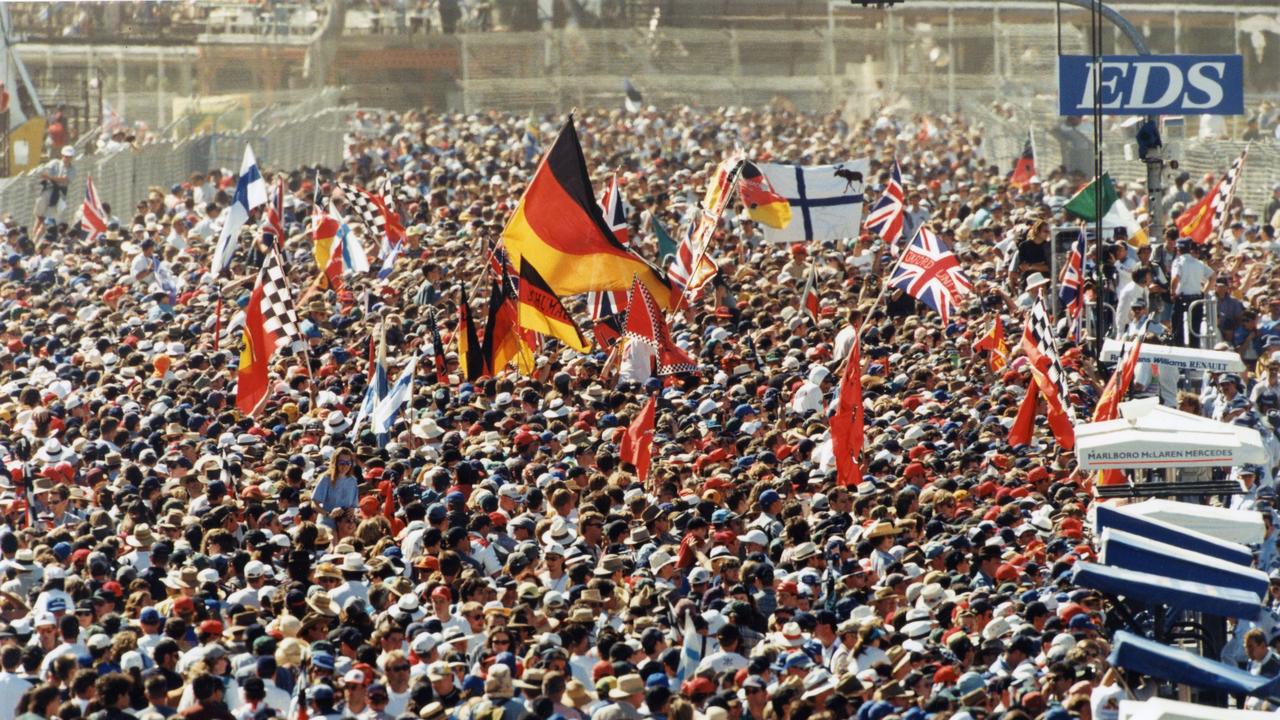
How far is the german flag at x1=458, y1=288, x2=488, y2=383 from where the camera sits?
19938 mm

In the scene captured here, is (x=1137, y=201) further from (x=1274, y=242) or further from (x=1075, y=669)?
(x=1075, y=669)

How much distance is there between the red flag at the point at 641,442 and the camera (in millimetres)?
17031

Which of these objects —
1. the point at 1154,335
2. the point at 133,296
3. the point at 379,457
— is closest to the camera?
the point at 379,457

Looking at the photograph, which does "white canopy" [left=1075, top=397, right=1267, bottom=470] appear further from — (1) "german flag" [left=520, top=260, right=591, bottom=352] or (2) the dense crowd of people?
(1) "german flag" [left=520, top=260, right=591, bottom=352]

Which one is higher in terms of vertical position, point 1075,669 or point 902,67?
point 902,67

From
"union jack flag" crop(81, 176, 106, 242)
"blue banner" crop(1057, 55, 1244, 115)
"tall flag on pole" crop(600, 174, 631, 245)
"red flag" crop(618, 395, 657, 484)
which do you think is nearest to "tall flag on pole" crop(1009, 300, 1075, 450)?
"red flag" crop(618, 395, 657, 484)

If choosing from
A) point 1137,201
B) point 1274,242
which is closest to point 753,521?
point 1274,242

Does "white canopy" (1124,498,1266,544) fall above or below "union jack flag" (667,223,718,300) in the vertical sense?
below

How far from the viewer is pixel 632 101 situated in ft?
189

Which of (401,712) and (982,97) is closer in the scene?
(401,712)

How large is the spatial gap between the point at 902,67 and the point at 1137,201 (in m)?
19.5

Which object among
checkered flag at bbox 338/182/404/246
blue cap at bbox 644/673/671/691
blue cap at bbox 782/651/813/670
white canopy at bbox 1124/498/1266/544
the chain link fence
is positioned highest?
the chain link fence

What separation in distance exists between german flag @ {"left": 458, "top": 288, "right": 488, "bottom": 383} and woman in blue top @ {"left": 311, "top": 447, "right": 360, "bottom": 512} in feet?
13.4

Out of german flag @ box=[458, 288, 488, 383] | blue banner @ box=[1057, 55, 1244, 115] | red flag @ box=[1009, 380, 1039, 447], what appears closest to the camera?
red flag @ box=[1009, 380, 1039, 447]
